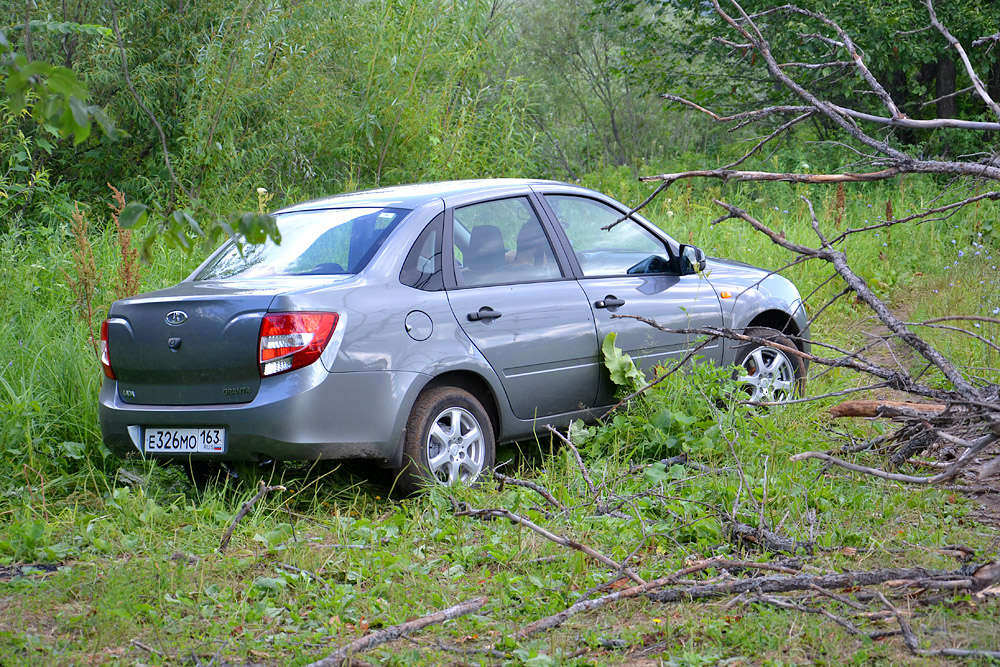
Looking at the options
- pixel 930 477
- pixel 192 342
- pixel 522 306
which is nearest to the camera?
pixel 930 477

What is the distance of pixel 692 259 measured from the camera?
588 cm

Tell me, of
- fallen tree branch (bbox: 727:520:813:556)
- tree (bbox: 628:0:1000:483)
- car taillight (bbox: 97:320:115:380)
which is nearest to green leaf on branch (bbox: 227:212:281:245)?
tree (bbox: 628:0:1000:483)

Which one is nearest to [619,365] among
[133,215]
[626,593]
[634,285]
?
[634,285]

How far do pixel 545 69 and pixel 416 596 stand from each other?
2119 cm

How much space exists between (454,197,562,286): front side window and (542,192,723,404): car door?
0.18 m

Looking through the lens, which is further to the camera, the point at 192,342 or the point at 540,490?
the point at 192,342

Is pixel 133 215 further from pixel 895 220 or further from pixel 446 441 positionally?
pixel 895 220

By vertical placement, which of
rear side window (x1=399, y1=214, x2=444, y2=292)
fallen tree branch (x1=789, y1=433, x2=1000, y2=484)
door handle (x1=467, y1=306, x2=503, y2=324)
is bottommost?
fallen tree branch (x1=789, y1=433, x2=1000, y2=484)

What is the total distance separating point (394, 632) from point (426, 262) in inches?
83.1

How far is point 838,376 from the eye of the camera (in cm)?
688

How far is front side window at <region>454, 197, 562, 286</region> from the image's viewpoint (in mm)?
5047

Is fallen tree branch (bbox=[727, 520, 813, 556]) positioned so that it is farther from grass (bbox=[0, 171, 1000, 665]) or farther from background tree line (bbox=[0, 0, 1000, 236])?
background tree line (bbox=[0, 0, 1000, 236])

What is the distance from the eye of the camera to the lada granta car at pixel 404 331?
4309 millimetres

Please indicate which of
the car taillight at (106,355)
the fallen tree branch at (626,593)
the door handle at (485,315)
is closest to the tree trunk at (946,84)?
the door handle at (485,315)
